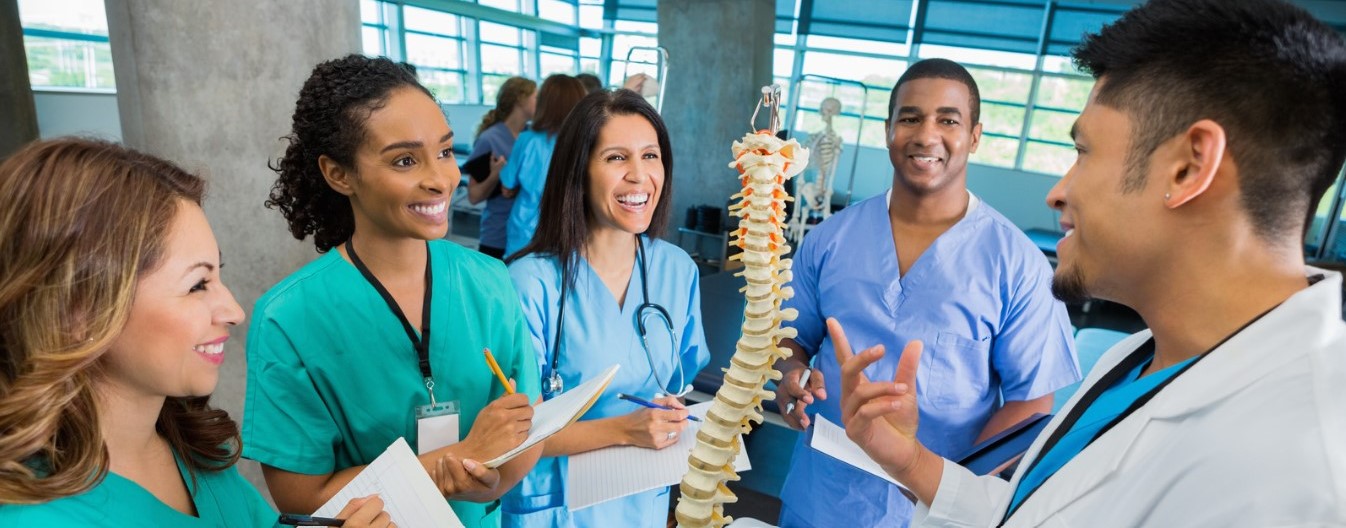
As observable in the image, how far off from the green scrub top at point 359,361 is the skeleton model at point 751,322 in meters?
0.47

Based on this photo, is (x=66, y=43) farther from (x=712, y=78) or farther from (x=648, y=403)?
(x=648, y=403)

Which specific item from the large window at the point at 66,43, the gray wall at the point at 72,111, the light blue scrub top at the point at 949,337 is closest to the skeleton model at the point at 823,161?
the light blue scrub top at the point at 949,337

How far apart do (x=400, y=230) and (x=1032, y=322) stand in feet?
4.12

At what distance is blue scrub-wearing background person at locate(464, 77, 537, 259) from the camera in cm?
411

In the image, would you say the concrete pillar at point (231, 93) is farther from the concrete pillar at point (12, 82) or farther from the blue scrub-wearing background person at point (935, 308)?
the blue scrub-wearing background person at point (935, 308)

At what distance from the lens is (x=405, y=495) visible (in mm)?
982

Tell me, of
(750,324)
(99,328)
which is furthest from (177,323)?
(750,324)

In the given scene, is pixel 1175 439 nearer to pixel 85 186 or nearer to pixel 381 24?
pixel 85 186

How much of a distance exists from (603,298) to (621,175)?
26 cm

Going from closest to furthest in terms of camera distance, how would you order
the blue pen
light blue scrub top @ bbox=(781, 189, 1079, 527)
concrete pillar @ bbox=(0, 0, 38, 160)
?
the blue pen < light blue scrub top @ bbox=(781, 189, 1079, 527) < concrete pillar @ bbox=(0, 0, 38, 160)

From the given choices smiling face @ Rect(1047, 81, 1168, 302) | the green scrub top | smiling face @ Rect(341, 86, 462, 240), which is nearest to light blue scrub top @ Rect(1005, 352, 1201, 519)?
smiling face @ Rect(1047, 81, 1168, 302)

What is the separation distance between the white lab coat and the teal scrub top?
1003 mm

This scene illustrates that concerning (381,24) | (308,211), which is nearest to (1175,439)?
(308,211)

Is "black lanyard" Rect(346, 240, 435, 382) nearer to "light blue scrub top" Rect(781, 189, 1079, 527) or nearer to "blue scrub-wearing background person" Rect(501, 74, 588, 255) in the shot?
"light blue scrub top" Rect(781, 189, 1079, 527)
